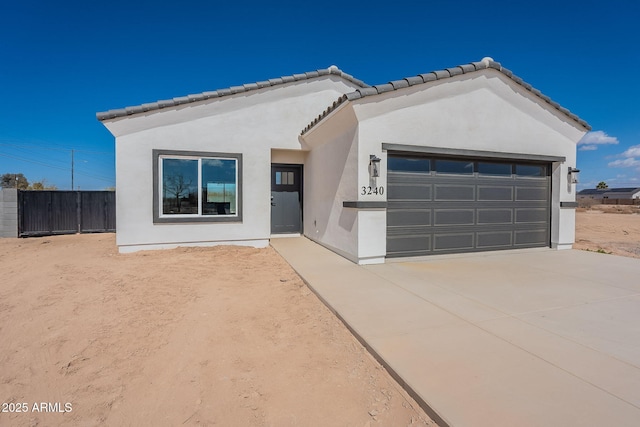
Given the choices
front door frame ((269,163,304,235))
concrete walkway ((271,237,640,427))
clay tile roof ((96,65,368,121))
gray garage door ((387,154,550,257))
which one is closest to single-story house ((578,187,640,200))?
gray garage door ((387,154,550,257))

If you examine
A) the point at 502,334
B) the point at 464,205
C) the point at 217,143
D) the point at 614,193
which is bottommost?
the point at 502,334

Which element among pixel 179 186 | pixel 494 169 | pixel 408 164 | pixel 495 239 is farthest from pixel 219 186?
pixel 495 239

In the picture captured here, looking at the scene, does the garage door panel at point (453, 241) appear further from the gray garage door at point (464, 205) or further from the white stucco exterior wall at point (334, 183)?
the white stucco exterior wall at point (334, 183)

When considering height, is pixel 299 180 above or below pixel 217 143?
below

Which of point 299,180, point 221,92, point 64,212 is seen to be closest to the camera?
point 221,92

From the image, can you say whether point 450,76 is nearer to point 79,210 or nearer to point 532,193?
point 532,193

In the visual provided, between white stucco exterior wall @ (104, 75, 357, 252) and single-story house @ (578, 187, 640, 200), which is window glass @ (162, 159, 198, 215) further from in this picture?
single-story house @ (578, 187, 640, 200)

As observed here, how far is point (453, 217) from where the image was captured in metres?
6.94

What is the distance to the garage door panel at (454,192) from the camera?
6.82 m

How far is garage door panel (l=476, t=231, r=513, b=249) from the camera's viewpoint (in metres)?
7.25

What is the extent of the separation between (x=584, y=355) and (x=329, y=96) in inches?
347

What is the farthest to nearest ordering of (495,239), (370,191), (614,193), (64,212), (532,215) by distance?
(614,193) < (64,212) < (532,215) < (495,239) < (370,191)

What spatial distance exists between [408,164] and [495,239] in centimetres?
306

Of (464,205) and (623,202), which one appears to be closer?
(464,205)
